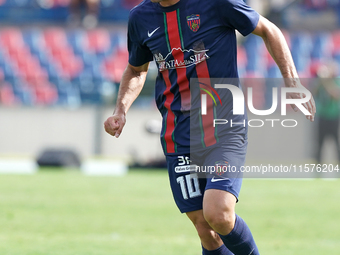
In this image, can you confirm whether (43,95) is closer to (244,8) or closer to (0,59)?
(0,59)

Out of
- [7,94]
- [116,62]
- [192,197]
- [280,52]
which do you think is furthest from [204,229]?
[116,62]

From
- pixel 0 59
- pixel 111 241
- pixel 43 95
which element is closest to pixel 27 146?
pixel 43 95

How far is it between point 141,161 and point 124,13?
794 centimetres

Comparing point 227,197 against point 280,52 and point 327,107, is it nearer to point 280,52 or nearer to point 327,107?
point 280,52

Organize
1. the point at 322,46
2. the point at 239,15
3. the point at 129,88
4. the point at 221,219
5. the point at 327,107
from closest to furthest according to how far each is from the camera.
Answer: the point at 221,219 < the point at 239,15 < the point at 129,88 < the point at 327,107 < the point at 322,46

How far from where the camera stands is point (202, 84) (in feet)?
12.1

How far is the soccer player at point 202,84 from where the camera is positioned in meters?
3.53

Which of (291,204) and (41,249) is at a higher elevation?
(41,249)

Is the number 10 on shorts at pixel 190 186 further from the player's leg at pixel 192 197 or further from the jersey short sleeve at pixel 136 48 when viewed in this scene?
the jersey short sleeve at pixel 136 48

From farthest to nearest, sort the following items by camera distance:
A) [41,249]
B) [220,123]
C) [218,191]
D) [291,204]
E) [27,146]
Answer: [27,146] → [291,204] → [41,249] → [220,123] → [218,191]

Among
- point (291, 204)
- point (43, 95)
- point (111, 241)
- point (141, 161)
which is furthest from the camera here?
point (43, 95)

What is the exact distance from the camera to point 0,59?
1883 cm

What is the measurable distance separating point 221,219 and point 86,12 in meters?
16.6

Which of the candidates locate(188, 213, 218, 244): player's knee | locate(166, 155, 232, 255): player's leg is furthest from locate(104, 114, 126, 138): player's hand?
locate(188, 213, 218, 244): player's knee
